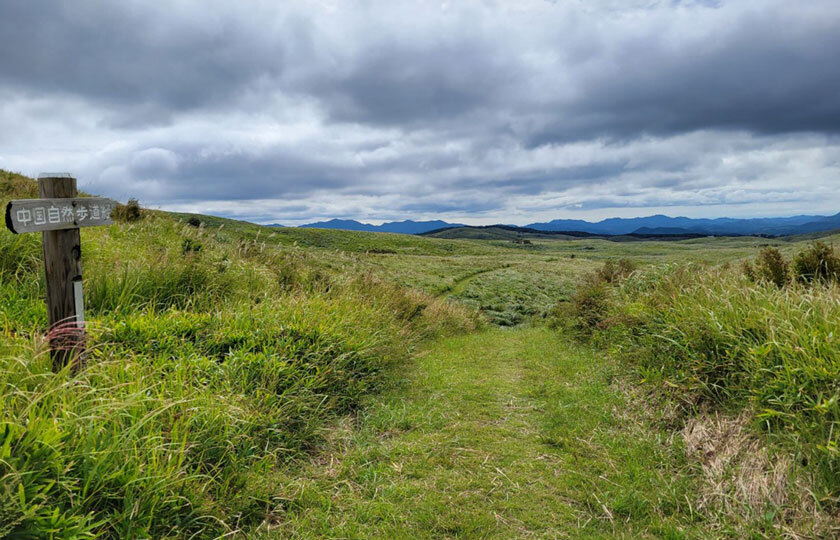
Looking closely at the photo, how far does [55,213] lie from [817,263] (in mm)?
12684

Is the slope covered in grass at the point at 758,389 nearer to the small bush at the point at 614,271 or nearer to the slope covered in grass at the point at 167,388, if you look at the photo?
the slope covered in grass at the point at 167,388

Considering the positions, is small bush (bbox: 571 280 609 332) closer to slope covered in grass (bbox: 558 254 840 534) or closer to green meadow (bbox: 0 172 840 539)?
green meadow (bbox: 0 172 840 539)

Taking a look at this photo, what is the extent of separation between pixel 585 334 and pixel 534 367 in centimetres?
341

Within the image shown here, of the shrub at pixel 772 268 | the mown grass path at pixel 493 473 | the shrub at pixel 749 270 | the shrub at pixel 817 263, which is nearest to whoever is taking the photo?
the mown grass path at pixel 493 473

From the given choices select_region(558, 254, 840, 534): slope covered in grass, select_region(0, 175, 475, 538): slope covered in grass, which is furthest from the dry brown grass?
select_region(0, 175, 475, 538): slope covered in grass

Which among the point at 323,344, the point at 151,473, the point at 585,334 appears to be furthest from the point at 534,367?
the point at 151,473

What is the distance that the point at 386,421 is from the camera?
6.66 metres

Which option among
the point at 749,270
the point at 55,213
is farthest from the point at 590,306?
the point at 55,213

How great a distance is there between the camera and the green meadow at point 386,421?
12.3 feet

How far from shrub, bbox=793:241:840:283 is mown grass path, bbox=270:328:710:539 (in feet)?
15.1

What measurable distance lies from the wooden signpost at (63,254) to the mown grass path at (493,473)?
293 centimetres

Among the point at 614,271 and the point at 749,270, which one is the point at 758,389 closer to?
the point at 749,270

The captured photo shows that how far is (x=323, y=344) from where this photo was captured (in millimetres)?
7652

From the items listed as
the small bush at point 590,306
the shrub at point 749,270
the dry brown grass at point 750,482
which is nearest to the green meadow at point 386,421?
the dry brown grass at point 750,482
